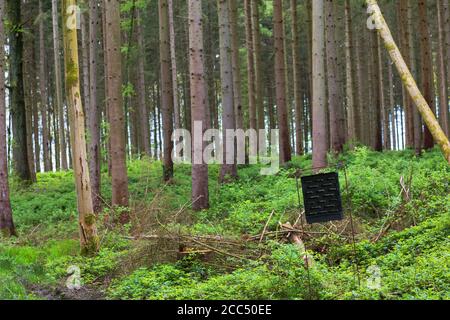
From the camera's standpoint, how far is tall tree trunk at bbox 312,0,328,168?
1416 centimetres

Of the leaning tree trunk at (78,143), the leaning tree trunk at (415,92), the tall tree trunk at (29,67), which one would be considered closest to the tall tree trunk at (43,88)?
the tall tree trunk at (29,67)

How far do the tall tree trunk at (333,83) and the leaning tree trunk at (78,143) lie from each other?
30.7ft

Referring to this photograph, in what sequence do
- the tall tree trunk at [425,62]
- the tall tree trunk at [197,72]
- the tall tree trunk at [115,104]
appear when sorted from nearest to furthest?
the tall tree trunk at [115,104], the tall tree trunk at [197,72], the tall tree trunk at [425,62]

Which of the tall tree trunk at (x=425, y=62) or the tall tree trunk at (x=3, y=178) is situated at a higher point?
the tall tree trunk at (x=425, y=62)

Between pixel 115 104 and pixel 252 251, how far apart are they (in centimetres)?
588

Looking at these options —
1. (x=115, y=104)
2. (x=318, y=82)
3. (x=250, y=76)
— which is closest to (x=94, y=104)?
(x=115, y=104)

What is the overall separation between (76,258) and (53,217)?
5.51 m

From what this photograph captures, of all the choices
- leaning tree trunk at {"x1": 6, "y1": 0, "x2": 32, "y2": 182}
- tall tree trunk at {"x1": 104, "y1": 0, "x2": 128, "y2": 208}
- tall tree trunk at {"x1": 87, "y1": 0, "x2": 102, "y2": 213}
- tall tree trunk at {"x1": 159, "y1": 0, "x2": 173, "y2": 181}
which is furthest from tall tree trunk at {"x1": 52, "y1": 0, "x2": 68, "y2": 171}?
tall tree trunk at {"x1": 104, "y1": 0, "x2": 128, "y2": 208}

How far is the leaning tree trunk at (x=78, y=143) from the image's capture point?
31.7 feet

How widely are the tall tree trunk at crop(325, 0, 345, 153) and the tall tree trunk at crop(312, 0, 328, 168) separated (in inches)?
100

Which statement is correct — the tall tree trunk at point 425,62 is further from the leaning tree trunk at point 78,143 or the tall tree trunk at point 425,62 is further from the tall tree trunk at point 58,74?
the tall tree trunk at point 58,74

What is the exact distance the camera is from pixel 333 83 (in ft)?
56.7

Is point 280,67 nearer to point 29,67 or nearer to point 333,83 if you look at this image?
point 333,83

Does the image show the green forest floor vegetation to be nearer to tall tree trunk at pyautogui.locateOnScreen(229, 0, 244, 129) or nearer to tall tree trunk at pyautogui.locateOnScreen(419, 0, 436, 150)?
tall tree trunk at pyautogui.locateOnScreen(419, 0, 436, 150)
